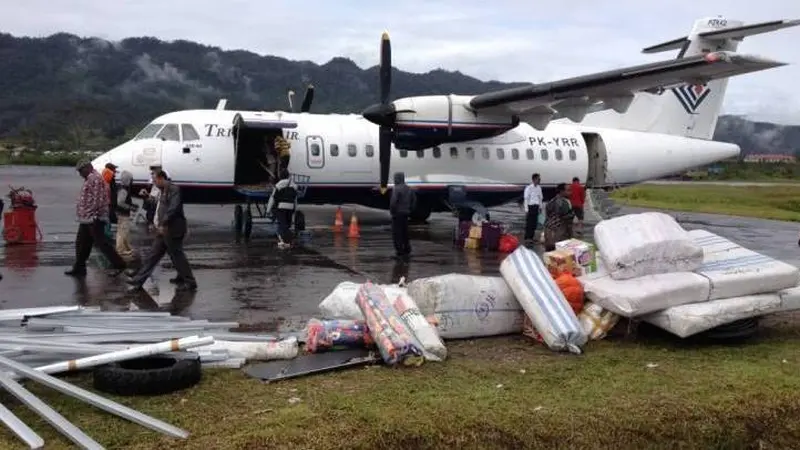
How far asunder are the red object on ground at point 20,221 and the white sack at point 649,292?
465 inches

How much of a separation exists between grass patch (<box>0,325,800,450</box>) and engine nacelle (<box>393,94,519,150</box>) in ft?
38.8

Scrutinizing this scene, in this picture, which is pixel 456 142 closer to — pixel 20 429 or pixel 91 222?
pixel 91 222

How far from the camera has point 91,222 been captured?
1144cm

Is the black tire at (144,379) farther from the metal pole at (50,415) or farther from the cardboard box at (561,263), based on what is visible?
the cardboard box at (561,263)

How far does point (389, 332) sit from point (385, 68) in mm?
13139

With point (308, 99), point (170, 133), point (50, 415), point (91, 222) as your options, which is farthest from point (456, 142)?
point (50, 415)

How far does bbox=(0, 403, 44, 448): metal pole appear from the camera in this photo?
472 cm

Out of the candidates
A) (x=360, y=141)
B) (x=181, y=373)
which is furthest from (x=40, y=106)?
(x=181, y=373)

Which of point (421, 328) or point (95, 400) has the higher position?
point (421, 328)

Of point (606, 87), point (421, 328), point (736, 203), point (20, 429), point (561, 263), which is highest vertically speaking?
point (606, 87)

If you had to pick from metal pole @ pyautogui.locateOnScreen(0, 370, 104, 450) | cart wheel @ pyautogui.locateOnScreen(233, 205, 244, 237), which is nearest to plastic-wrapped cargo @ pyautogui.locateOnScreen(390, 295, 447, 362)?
metal pole @ pyautogui.locateOnScreen(0, 370, 104, 450)

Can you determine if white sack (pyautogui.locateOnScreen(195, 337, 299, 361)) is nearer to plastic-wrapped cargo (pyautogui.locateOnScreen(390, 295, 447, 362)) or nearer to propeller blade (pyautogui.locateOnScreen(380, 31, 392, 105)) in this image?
plastic-wrapped cargo (pyautogui.locateOnScreen(390, 295, 447, 362))

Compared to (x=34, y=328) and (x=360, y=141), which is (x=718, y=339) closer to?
(x=34, y=328)

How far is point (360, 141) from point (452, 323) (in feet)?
40.8
